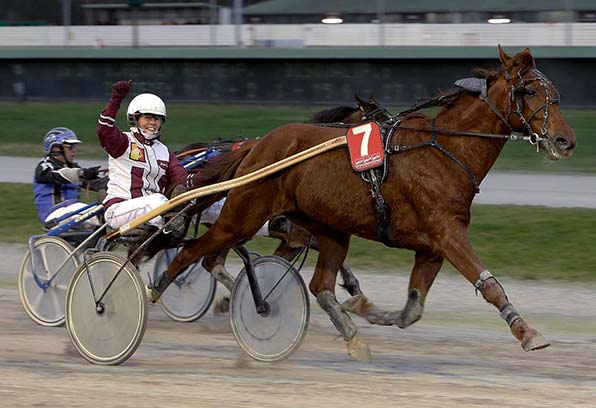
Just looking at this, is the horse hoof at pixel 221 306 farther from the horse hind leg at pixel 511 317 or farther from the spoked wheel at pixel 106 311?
the horse hind leg at pixel 511 317

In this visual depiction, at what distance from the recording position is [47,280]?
328 inches

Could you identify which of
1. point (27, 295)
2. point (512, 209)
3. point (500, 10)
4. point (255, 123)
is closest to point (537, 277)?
point (512, 209)

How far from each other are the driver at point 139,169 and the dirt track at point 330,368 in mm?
896

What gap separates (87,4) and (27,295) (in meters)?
22.0

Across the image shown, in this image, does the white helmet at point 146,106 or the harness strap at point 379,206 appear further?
the white helmet at point 146,106

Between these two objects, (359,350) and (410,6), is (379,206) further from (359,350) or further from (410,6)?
(410,6)

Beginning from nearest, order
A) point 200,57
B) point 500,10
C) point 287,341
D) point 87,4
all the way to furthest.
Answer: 1. point 287,341
2. point 200,57
3. point 500,10
4. point 87,4

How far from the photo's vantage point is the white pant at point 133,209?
7.14m

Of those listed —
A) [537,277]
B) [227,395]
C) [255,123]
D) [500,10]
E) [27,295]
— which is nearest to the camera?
[227,395]

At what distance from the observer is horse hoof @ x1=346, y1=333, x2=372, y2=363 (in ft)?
22.2

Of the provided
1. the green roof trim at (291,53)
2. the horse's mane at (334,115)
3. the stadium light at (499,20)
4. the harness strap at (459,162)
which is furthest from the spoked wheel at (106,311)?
the stadium light at (499,20)

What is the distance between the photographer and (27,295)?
8.34m

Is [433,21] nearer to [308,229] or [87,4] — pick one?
[87,4]

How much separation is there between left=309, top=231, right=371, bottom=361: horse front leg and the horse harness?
20.0 inches
